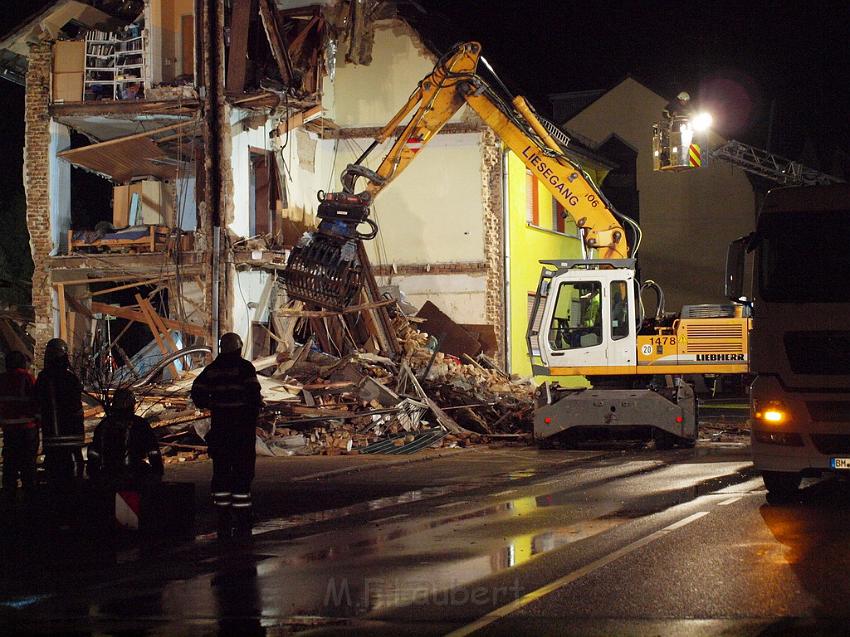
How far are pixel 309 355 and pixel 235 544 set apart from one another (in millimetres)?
13462

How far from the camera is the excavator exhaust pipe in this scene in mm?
22469

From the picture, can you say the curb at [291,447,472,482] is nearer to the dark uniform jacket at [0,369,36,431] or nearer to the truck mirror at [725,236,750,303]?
the dark uniform jacket at [0,369,36,431]

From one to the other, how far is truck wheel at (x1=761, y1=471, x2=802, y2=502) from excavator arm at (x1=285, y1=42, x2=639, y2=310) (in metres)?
9.10

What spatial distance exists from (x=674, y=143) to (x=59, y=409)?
14685 millimetres

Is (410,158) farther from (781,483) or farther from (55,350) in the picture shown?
(781,483)

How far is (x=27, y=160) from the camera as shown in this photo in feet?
85.0

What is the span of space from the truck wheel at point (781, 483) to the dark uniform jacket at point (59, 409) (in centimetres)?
725

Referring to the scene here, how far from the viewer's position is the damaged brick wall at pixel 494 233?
30.6 metres

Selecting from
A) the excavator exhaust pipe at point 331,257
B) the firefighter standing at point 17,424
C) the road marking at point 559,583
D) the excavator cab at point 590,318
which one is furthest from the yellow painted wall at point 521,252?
the road marking at point 559,583

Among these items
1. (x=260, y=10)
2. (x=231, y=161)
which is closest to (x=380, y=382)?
(x=231, y=161)

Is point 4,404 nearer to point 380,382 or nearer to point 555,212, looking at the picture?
point 380,382

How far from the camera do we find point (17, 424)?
13242mm

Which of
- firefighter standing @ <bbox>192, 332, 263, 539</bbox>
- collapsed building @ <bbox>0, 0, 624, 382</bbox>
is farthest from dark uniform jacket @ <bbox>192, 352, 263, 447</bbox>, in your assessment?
collapsed building @ <bbox>0, 0, 624, 382</bbox>

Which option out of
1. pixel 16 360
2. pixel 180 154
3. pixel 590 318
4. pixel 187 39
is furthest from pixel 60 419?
pixel 187 39
